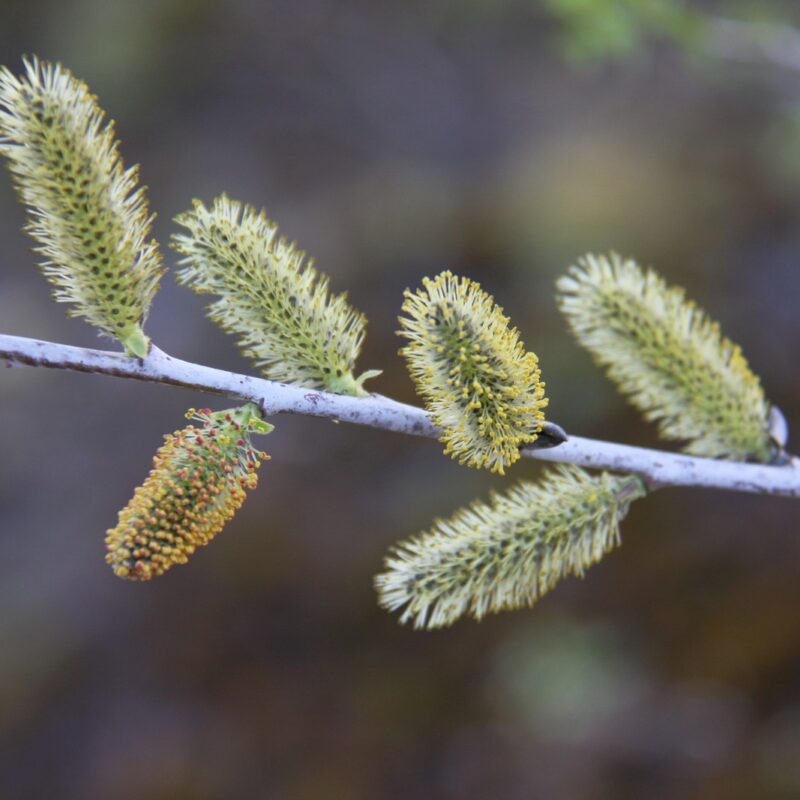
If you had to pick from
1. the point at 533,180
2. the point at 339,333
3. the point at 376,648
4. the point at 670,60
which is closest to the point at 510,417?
the point at 339,333

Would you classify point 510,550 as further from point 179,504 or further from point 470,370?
point 179,504

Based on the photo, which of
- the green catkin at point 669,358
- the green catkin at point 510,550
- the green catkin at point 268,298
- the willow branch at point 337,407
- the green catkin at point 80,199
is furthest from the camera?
the green catkin at point 669,358

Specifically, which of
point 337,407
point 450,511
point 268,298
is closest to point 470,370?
point 337,407

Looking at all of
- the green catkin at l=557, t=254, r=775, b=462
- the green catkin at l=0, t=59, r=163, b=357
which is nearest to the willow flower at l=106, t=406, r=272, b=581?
the green catkin at l=0, t=59, r=163, b=357

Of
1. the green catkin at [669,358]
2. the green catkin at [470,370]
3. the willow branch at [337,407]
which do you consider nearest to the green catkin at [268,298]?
Result: the willow branch at [337,407]

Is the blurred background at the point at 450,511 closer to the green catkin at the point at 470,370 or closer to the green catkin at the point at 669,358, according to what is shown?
the green catkin at the point at 669,358

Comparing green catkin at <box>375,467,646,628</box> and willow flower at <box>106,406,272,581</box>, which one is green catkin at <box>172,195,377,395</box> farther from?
green catkin at <box>375,467,646,628</box>
